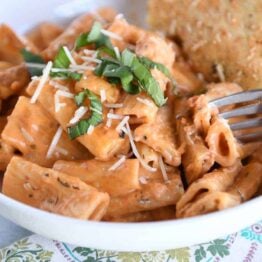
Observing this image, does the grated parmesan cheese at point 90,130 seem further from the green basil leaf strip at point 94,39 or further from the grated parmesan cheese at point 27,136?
the green basil leaf strip at point 94,39

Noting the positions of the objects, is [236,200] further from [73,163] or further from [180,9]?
[180,9]

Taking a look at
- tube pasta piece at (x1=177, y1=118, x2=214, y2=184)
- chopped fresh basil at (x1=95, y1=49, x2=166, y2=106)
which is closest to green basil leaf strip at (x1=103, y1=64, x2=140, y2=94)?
chopped fresh basil at (x1=95, y1=49, x2=166, y2=106)

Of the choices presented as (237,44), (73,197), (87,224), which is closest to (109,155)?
(73,197)

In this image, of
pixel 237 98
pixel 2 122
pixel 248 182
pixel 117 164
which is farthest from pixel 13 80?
pixel 248 182

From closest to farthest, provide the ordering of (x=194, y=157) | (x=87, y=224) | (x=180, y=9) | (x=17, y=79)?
(x=87, y=224) < (x=194, y=157) < (x=17, y=79) < (x=180, y=9)

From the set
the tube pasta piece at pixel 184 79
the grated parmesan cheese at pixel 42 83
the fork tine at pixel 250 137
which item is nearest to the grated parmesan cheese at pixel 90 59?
the grated parmesan cheese at pixel 42 83

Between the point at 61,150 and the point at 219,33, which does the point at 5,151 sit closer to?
the point at 61,150
